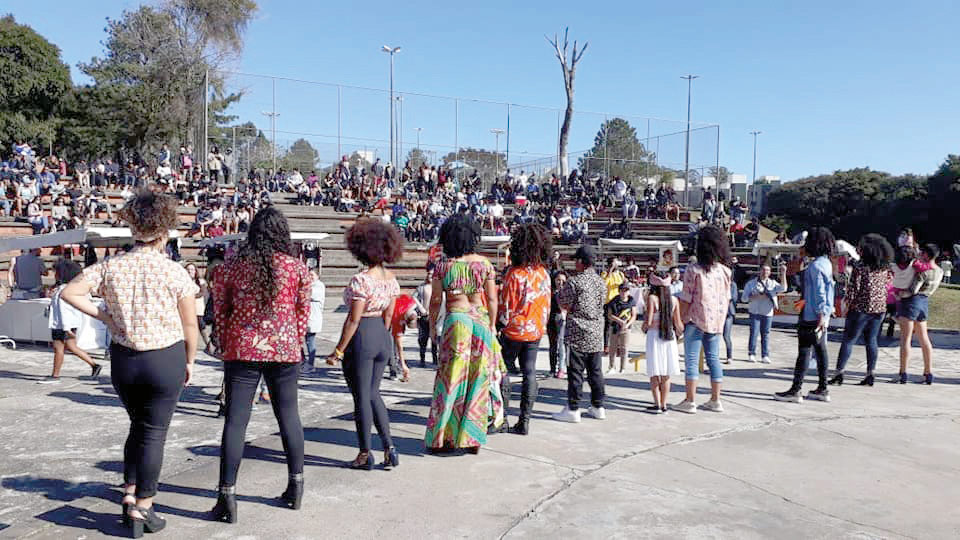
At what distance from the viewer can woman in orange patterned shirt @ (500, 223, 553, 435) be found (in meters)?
5.84

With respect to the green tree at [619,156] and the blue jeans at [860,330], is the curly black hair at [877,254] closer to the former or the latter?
the blue jeans at [860,330]

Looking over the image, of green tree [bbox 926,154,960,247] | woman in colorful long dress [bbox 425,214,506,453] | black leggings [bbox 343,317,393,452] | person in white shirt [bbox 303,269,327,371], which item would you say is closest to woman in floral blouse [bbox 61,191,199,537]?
black leggings [bbox 343,317,393,452]

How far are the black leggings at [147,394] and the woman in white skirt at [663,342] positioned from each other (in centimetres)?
432

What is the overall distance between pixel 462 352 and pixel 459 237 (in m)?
0.81

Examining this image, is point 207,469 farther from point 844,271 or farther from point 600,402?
point 844,271

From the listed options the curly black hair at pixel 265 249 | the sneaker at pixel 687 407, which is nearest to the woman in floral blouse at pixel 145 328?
the curly black hair at pixel 265 249

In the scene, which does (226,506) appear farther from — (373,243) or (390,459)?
(373,243)

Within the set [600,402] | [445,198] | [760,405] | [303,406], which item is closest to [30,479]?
[303,406]

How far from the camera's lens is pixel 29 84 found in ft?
136

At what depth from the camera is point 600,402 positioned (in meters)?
6.49

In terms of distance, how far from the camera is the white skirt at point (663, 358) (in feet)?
21.9

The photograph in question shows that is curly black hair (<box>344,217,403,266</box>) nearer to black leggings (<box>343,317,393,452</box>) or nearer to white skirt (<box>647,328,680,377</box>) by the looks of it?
black leggings (<box>343,317,393,452</box>)

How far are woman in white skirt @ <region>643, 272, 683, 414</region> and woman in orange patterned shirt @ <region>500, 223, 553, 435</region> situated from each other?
1394mm

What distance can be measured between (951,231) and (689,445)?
150 feet
